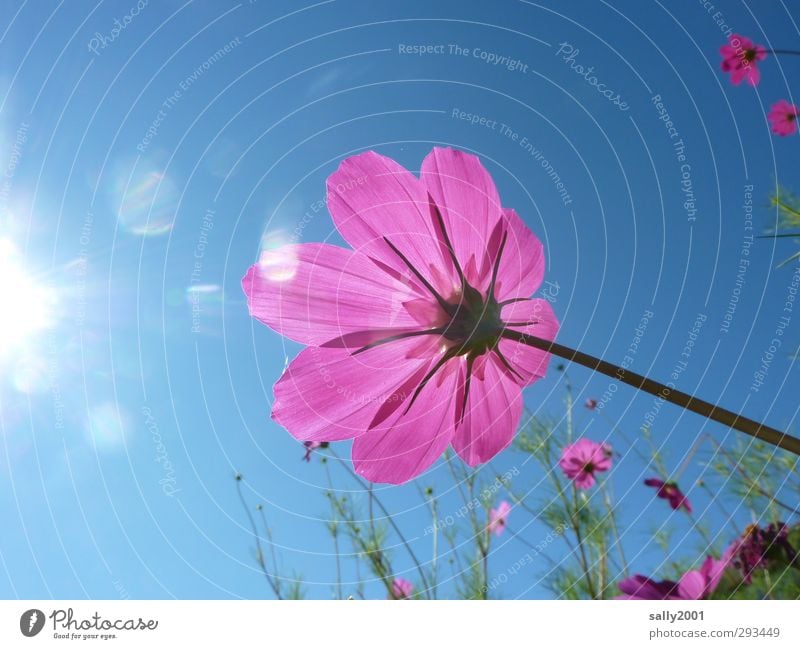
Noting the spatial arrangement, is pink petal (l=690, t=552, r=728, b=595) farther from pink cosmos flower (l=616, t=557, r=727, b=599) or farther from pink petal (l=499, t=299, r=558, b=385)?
pink petal (l=499, t=299, r=558, b=385)

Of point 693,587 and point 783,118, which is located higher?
point 783,118

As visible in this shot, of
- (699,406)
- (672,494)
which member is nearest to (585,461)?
(672,494)

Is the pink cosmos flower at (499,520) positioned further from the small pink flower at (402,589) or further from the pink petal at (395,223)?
the pink petal at (395,223)

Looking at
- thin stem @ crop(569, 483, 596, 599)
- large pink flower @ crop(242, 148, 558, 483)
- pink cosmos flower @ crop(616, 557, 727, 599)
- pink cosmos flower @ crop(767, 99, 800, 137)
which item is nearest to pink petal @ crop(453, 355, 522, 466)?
large pink flower @ crop(242, 148, 558, 483)

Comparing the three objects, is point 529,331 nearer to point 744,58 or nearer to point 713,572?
point 713,572

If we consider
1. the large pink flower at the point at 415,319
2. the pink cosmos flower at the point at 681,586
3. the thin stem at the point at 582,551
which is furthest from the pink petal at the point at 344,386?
the thin stem at the point at 582,551
